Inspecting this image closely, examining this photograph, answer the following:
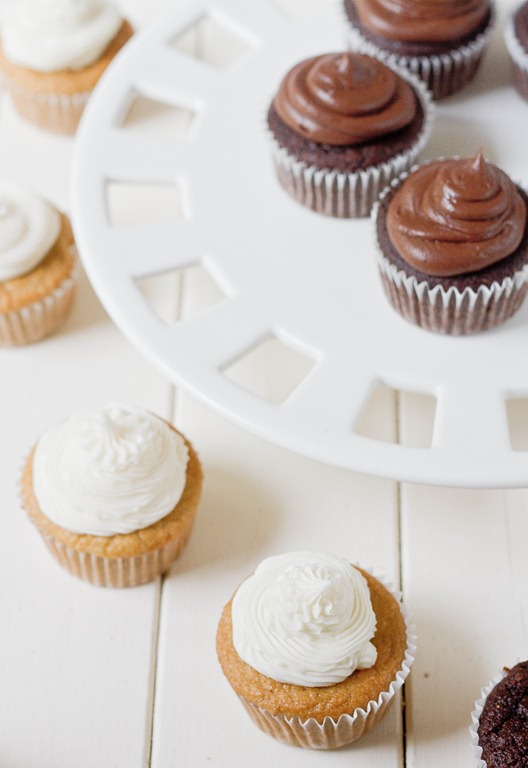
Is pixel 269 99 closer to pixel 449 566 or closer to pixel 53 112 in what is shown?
pixel 53 112

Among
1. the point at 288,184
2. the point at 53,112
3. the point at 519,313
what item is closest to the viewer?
the point at 519,313

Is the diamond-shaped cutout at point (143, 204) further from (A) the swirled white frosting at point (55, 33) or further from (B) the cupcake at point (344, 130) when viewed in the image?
(B) the cupcake at point (344, 130)

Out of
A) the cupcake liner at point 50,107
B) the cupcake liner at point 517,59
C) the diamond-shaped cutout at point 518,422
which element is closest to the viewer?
the diamond-shaped cutout at point 518,422

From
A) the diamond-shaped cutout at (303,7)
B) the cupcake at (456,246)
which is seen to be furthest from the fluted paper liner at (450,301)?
the diamond-shaped cutout at (303,7)

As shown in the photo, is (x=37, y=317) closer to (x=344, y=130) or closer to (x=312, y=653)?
(x=344, y=130)

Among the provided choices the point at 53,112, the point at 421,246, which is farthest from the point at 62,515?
the point at 53,112

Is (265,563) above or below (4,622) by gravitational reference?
above

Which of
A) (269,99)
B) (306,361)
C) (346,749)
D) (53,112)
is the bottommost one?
(346,749)
